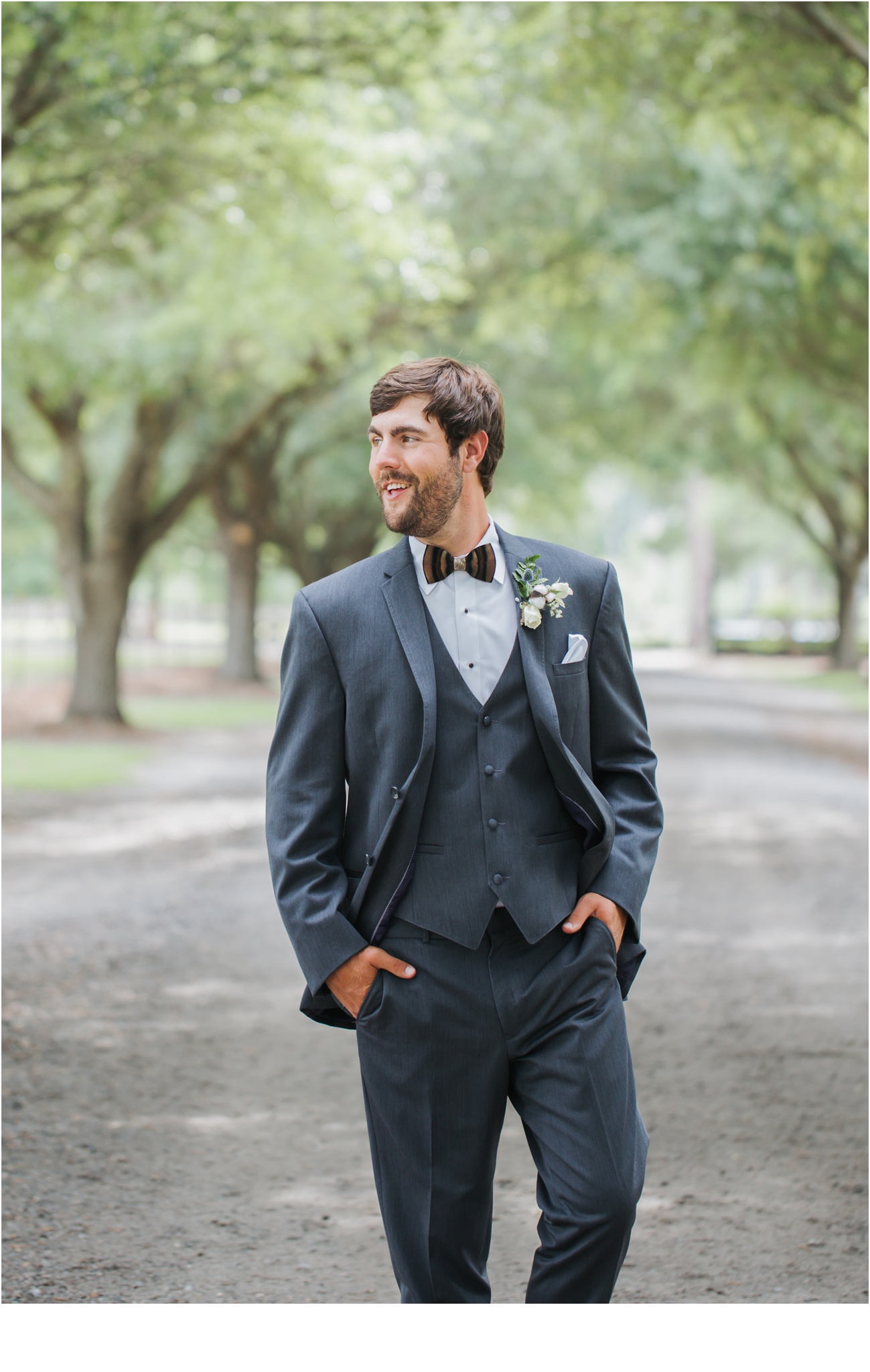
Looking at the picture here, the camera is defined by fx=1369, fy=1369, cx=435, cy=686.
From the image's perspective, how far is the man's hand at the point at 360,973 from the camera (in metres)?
2.67

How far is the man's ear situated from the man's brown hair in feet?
0.04

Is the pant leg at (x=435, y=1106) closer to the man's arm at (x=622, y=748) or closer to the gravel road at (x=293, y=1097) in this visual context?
the man's arm at (x=622, y=748)

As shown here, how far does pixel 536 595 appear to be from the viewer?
9.18ft

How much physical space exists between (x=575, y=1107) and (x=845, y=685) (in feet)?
101

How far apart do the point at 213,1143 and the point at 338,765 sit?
2.52 metres

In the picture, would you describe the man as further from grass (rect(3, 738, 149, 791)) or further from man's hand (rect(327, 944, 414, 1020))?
grass (rect(3, 738, 149, 791))

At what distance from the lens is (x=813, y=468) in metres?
33.9

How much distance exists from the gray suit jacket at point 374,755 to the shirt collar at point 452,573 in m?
0.02

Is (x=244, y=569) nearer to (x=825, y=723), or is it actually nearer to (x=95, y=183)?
(x=825, y=723)

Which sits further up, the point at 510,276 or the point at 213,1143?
the point at 510,276

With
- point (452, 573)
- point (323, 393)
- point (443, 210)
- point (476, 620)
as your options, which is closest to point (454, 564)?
point (452, 573)

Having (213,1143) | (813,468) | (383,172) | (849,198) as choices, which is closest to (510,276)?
(383,172)

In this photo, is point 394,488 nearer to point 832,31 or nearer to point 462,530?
point 462,530

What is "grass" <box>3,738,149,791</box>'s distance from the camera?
47.5 feet
